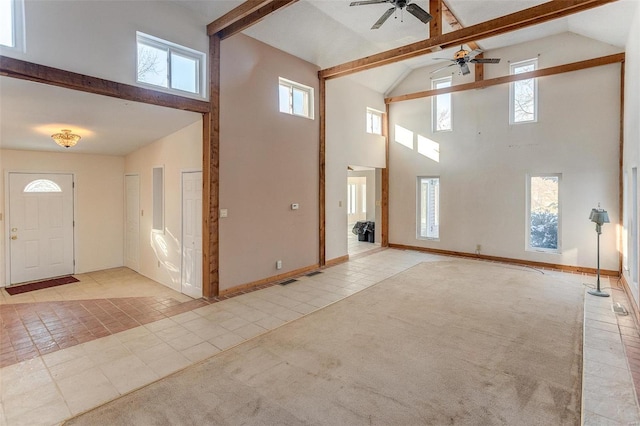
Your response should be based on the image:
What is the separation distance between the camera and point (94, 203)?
6.62m

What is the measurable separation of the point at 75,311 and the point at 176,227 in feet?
5.75

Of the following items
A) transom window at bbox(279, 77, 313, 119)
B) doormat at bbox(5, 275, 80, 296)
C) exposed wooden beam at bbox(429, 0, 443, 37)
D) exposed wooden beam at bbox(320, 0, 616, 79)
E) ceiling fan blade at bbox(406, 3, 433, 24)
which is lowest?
doormat at bbox(5, 275, 80, 296)

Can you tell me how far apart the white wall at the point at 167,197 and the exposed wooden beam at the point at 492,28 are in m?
3.41

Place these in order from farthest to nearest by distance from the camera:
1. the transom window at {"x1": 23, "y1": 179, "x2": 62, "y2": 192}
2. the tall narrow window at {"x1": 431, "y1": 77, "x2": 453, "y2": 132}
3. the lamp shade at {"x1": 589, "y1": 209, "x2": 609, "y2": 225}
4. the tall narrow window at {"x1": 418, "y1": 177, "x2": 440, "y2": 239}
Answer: the tall narrow window at {"x1": 418, "y1": 177, "x2": 440, "y2": 239} → the tall narrow window at {"x1": 431, "y1": 77, "x2": 453, "y2": 132} → the transom window at {"x1": 23, "y1": 179, "x2": 62, "y2": 192} → the lamp shade at {"x1": 589, "y1": 209, "x2": 609, "y2": 225}

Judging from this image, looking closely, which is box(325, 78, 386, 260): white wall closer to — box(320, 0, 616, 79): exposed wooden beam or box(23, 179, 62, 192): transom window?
box(320, 0, 616, 79): exposed wooden beam

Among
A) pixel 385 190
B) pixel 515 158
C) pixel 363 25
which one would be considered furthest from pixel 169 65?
pixel 515 158

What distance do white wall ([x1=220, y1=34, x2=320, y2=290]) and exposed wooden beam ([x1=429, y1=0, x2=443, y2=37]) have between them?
2416mm

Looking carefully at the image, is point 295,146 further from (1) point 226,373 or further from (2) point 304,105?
(1) point 226,373

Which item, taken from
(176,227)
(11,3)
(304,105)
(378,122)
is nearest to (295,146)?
(304,105)

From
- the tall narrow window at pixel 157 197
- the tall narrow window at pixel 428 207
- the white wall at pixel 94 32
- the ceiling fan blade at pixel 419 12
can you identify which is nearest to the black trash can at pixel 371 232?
the tall narrow window at pixel 428 207

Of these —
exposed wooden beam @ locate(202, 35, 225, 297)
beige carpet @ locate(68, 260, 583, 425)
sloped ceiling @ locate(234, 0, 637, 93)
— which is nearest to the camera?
beige carpet @ locate(68, 260, 583, 425)

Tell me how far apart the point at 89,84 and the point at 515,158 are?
7702 mm

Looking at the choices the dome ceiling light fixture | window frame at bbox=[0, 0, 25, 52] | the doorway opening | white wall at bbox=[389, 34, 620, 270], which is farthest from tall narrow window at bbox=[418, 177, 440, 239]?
window frame at bbox=[0, 0, 25, 52]

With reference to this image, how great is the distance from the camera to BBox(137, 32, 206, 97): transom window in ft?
13.8
